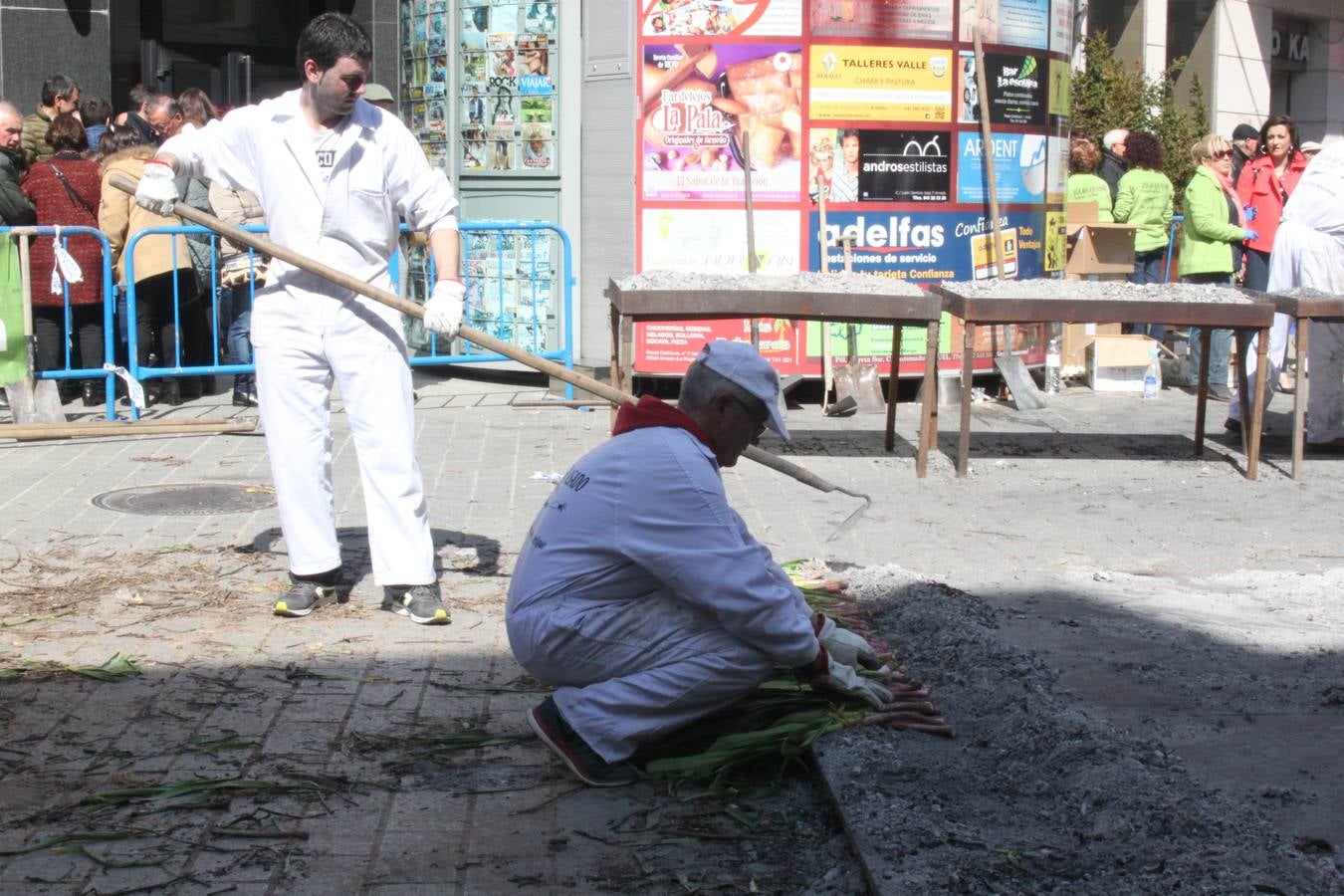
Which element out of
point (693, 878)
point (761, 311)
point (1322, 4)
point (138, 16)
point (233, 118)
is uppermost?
point (1322, 4)

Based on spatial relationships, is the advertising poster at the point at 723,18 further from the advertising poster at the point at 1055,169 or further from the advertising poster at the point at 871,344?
the advertising poster at the point at 1055,169

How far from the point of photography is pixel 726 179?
36.9 feet

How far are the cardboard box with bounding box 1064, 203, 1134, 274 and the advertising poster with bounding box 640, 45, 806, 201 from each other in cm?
333

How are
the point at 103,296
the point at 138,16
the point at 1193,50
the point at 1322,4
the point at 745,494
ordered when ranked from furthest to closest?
the point at 1322,4, the point at 1193,50, the point at 138,16, the point at 103,296, the point at 745,494

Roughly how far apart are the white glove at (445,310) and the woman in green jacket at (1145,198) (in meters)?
9.05

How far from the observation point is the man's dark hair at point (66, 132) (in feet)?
36.8

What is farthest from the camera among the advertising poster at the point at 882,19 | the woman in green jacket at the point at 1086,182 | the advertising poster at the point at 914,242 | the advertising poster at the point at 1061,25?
the woman in green jacket at the point at 1086,182

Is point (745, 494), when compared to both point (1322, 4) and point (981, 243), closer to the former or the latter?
point (981, 243)

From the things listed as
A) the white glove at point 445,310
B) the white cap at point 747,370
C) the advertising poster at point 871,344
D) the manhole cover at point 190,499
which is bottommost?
the manhole cover at point 190,499

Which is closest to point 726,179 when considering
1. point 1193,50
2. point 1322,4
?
point 1193,50

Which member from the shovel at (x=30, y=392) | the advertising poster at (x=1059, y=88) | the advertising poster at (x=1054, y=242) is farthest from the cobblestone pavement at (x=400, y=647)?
the advertising poster at (x=1059, y=88)

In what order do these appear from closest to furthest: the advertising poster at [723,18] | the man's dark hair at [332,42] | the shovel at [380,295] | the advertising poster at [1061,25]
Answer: the shovel at [380,295] → the man's dark hair at [332,42] → the advertising poster at [723,18] → the advertising poster at [1061,25]

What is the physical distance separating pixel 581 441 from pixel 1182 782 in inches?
253

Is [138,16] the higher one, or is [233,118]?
[138,16]
